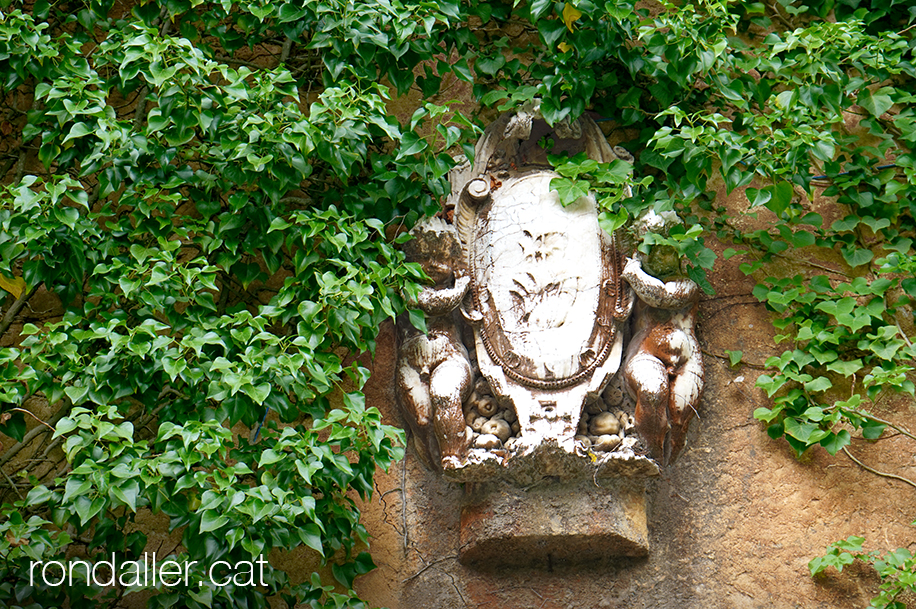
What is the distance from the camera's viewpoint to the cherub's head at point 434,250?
11.2ft

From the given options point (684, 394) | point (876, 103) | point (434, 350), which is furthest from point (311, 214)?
point (876, 103)

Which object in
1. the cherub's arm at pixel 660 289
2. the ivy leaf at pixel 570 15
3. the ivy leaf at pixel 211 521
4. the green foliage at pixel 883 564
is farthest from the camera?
the ivy leaf at pixel 570 15

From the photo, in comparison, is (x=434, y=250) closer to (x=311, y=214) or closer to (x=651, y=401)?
(x=311, y=214)

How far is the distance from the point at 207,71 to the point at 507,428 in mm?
1362

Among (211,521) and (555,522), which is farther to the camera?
(555,522)

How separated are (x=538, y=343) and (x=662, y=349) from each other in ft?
1.23

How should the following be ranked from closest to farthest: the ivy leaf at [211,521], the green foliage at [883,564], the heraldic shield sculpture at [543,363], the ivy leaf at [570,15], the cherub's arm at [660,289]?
the ivy leaf at [211,521] < the green foliage at [883,564] < the heraldic shield sculpture at [543,363] < the cherub's arm at [660,289] < the ivy leaf at [570,15]

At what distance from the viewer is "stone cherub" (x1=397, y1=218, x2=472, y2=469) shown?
3.30 meters

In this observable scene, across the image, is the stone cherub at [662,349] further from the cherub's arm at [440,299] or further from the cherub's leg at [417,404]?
the cherub's leg at [417,404]

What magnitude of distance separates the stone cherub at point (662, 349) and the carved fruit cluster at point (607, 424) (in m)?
0.04

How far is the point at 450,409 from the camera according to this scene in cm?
325

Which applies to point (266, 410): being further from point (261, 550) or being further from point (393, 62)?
point (393, 62)

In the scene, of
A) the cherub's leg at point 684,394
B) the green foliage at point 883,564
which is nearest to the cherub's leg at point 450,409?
the cherub's leg at point 684,394

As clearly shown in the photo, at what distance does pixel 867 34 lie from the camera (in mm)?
3619
